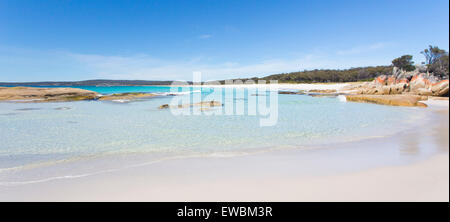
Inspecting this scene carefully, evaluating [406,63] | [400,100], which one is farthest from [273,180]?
[406,63]

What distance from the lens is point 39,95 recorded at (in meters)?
23.1

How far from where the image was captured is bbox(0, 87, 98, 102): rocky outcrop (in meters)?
21.4

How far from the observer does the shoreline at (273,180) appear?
2.88m

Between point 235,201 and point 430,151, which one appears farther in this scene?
point 430,151

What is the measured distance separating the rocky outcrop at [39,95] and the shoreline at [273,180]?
82.5 ft

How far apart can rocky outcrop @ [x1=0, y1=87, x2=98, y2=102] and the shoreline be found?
25.2m

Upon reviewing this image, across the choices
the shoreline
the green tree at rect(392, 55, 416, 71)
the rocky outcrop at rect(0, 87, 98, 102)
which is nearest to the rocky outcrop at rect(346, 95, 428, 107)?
the shoreline

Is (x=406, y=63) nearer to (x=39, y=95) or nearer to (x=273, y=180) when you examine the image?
(x=273, y=180)

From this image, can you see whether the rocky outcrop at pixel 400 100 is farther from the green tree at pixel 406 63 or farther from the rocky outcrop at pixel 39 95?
the green tree at pixel 406 63

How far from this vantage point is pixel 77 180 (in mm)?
3449

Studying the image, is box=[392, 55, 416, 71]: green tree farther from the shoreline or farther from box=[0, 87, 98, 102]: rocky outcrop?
box=[0, 87, 98, 102]: rocky outcrop
